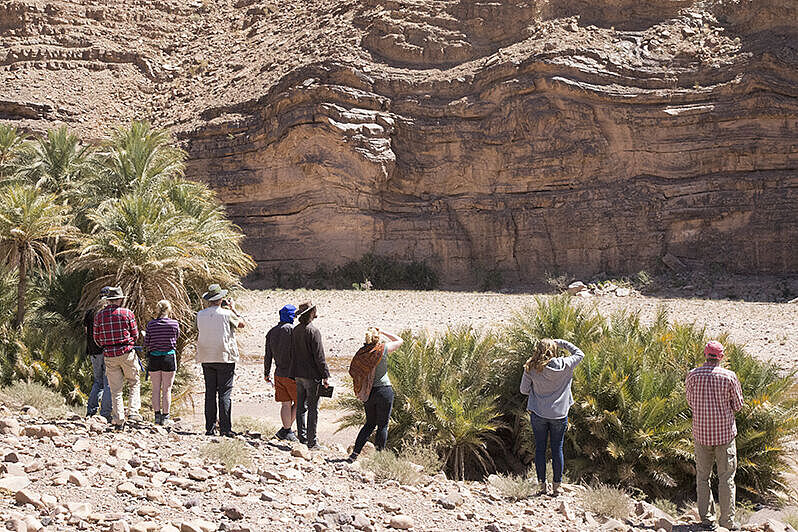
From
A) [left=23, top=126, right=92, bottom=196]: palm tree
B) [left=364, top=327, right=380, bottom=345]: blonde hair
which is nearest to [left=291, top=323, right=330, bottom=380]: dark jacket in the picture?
[left=364, top=327, right=380, bottom=345]: blonde hair

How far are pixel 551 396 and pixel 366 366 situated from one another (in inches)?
78.1

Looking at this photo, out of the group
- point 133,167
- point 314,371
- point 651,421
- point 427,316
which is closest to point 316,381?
point 314,371

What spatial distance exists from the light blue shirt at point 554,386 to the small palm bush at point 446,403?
2.06m

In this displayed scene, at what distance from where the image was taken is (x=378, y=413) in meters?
8.35

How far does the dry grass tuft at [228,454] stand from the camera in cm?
722

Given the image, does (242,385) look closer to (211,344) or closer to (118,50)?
(211,344)

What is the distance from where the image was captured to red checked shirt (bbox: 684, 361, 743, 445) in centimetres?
726

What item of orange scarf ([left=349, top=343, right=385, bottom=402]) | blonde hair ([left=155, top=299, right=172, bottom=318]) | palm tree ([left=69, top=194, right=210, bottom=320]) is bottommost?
orange scarf ([left=349, top=343, right=385, bottom=402])

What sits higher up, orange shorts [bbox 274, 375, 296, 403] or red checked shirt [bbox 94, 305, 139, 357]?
red checked shirt [bbox 94, 305, 139, 357]

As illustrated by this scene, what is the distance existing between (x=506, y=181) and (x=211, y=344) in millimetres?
25990

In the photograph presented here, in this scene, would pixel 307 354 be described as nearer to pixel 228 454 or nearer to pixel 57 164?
pixel 228 454

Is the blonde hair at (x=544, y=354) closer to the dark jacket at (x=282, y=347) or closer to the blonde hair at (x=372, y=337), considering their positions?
the blonde hair at (x=372, y=337)

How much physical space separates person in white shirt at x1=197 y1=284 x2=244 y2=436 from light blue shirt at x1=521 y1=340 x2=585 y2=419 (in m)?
3.30

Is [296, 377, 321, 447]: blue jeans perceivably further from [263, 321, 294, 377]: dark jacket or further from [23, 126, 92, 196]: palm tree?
[23, 126, 92, 196]: palm tree
